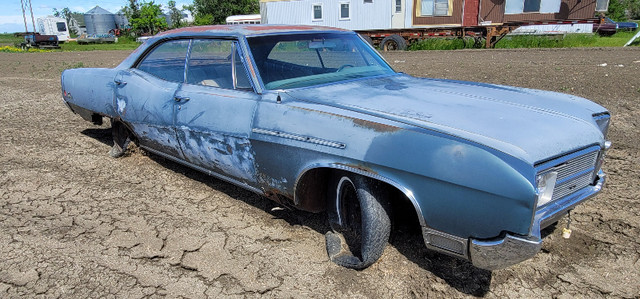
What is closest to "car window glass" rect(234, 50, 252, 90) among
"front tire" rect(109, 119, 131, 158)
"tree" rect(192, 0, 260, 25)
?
"front tire" rect(109, 119, 131, 158)

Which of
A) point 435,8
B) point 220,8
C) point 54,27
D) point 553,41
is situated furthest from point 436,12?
point 54,27

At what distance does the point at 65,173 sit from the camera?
14.0 ft

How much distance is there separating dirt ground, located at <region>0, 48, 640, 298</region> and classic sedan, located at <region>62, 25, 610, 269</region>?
27cm

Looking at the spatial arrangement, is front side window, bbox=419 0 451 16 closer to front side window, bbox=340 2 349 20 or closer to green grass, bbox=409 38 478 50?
green grass, bbox=409 38 478 50

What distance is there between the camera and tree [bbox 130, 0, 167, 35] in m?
39.2

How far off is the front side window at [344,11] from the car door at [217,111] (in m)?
17.2

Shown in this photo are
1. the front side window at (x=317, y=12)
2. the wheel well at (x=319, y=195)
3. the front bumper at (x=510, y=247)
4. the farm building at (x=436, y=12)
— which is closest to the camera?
the front bumper at (x=510, y=247)

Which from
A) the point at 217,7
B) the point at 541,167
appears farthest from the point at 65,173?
the point at 217,7

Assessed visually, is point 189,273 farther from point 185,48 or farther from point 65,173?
point 65,173

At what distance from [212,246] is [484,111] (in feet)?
6.17

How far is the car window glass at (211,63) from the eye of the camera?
3.30m

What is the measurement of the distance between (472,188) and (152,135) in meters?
2.79

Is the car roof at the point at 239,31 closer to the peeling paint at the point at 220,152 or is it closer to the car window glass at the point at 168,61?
the car window glass at the point at 168,61

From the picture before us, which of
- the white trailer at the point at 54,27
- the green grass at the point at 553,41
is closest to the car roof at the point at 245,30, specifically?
the green grass at the point at 553,41
